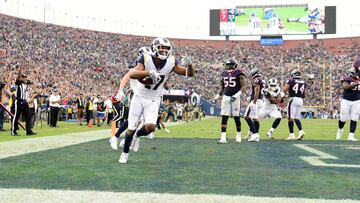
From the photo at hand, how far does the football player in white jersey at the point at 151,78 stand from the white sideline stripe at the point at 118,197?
102 inches

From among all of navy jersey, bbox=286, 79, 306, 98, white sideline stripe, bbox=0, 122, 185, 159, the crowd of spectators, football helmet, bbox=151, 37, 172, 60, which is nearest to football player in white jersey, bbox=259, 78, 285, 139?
navy jersey, bbox=286, 79, 306, 98

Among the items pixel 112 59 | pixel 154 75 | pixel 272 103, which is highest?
pixel 112 59

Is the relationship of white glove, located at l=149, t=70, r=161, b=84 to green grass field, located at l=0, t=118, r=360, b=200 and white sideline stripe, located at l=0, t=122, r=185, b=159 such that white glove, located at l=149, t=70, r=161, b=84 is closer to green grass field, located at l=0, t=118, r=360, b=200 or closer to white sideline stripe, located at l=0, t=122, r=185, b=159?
green grass field, located at l=0, t=118, r=360, b=200

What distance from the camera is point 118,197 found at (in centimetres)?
410

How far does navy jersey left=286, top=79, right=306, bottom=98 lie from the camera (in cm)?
1345

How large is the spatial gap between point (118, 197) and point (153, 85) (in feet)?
10.8

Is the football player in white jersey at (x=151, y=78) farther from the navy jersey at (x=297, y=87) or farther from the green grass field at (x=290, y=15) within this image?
the green grass field at (x=290, y=15)

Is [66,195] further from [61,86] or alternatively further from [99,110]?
[61,86]

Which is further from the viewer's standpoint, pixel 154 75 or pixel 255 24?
pixel 255 24

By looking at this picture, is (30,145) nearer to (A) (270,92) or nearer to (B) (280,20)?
(A) (270,92)

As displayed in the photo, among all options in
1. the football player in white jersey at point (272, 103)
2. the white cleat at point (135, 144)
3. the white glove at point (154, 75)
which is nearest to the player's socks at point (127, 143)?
the white glove at point (154, 75)

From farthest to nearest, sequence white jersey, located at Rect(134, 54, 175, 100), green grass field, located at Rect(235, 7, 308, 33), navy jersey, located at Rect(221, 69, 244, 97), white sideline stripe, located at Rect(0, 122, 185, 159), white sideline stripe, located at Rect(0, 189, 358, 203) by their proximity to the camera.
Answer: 1. green grass field, located at Rect(235, 7, 308, 33)
2. navy jersey, located at Rect(221, 69, 244, 97)
3. white sideline stripe, located at Rect(0, 122, 185, 159)
4. white jersey, located at Rect(134, 54, 175, 100)
5. white sideline stripe, located at Rect(0, 189, 358, 203)

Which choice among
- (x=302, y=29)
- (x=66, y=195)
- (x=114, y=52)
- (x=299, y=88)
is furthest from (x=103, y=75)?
(x=66, y=195)

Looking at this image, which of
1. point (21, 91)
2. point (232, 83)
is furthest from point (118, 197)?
point (21, 91)
